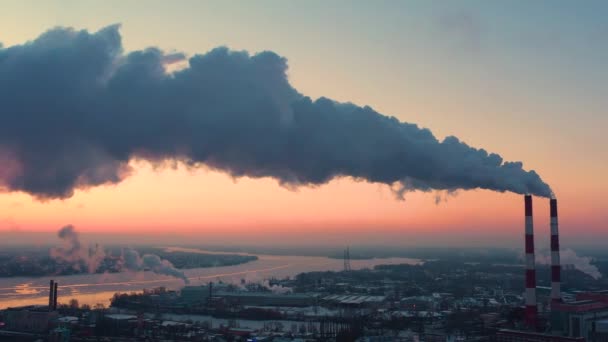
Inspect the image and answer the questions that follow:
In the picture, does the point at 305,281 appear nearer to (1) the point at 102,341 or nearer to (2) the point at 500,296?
(2) the point at 500,296

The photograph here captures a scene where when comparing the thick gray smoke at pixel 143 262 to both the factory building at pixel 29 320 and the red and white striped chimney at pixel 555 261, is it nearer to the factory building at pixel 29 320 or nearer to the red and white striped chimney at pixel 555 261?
the factory building at pixel 29 320

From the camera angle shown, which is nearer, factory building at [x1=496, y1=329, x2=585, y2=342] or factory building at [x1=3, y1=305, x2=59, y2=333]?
factory building at [x1=496, y1=329, x2=585, y2=342]

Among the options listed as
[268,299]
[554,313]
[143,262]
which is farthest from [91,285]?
[554,313]

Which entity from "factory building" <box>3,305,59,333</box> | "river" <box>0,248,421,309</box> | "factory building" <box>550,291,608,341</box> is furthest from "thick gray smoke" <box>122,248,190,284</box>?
"factory building" <box>550,291,608,341</box>

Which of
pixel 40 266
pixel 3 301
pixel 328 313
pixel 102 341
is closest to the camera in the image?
pixel 102 341

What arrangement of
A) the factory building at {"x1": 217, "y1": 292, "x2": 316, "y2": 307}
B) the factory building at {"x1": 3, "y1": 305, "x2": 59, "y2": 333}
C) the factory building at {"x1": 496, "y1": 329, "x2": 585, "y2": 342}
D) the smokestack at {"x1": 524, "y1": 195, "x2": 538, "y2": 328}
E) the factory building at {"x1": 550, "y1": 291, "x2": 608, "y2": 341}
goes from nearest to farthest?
the factory building at {"x1": 496, "y1": 329, "x2": 585, "y2": 342} < the smokestack at {"x1": 524, "y1": 195, "x2": 538, "y2": 328} < the factory building at {"x1": 550, "y1": 291, "x2": 608, "y2": 341} < the factory building at {"x1": 3, "y1": 305, "x2": 59, "y2": 333} < the factory building at {"x1": 217, "y1": 292, "x2": 316, "y2": 307}

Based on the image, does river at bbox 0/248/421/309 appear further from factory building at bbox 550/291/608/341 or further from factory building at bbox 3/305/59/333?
factory building at bbox 550/291/608/341

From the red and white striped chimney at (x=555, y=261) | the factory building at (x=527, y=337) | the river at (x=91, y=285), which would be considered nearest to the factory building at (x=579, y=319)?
the red and white striped chimney at (x=555, y=261)

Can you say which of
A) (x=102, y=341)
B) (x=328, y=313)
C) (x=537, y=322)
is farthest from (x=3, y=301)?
(x=537, y=322)

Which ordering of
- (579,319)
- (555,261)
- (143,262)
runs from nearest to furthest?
(579,319) < (555,261) < (143,262)

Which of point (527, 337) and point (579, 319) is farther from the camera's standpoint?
point (579, 319)

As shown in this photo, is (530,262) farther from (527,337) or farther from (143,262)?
(143,262)
